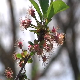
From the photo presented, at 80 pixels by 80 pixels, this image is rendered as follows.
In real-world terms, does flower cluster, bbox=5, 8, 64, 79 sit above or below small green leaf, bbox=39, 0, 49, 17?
below

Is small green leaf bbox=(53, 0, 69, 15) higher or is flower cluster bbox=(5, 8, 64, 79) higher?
small green leaf bbox=(53, 0, 69, 15)

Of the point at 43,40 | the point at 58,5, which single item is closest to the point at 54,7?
the point at 58,5

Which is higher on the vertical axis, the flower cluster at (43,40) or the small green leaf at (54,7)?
the small green leaf at (54,7)

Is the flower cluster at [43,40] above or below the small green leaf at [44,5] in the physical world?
below

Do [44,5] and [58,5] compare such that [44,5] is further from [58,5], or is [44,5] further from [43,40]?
[43,40]

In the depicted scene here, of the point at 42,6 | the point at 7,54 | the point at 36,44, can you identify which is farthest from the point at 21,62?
the point at 7,54

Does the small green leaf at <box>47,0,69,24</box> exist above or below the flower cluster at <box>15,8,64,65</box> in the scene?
above

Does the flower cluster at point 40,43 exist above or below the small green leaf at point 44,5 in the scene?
below

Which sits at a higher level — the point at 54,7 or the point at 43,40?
the point at 54,7

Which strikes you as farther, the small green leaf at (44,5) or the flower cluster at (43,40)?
the small green leaf at (44,5)

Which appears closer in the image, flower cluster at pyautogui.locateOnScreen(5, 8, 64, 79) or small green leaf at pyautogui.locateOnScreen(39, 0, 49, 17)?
flower cluster at pyautogui.locateOnScreen(5, 8, 64, 79)

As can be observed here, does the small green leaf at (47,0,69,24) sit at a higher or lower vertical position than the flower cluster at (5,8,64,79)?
higher

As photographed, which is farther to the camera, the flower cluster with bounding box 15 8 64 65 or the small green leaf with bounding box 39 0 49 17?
the small green leaf with bounding box 39 0 49 17

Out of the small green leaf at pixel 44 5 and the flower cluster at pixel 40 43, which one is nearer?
the flower cluster at pixel 40 43
